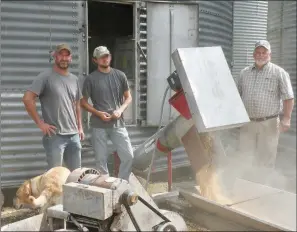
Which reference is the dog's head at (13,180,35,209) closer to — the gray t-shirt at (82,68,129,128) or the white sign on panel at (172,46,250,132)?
the gray t-shirt at (82,68,129,128)

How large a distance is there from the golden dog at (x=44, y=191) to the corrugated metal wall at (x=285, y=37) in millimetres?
6589

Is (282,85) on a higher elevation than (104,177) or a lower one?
higher

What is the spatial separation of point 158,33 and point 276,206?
336cm

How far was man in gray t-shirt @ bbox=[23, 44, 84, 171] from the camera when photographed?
186 inches

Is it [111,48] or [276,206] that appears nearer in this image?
[276,206]

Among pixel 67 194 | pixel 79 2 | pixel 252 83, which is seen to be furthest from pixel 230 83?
pixel 79 2

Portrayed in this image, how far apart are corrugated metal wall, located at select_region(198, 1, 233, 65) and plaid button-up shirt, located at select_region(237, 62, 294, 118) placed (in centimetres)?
190

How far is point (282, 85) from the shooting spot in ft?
17.5

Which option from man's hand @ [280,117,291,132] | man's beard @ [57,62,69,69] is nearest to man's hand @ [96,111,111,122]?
man's beard @ [57,62,69,69]

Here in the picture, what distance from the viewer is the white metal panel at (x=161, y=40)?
21.4 feet

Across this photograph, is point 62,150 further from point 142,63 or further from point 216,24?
point 216,24

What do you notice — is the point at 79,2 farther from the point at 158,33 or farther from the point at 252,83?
the point at 252,83

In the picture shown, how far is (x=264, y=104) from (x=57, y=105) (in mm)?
2684

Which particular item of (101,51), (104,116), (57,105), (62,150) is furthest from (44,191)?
(101,51)
